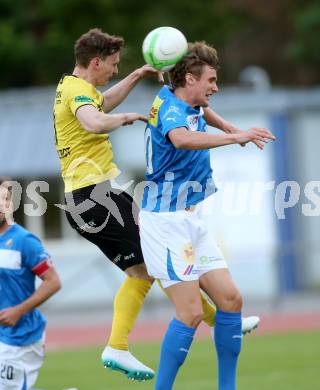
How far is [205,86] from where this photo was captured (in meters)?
7.65

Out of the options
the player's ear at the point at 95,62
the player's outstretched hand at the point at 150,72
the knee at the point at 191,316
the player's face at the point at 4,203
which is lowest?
the knee at the point at 191,316

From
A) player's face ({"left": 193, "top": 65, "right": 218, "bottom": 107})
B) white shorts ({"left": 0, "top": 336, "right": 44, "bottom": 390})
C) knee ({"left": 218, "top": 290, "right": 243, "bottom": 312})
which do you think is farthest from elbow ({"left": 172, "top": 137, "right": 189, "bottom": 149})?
white shorts ({"left": 0, "top": 336, "right": 44, "bottom": 390})

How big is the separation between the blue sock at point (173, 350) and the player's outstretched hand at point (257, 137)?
1.36m

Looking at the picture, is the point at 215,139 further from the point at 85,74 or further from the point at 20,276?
the point at 20,276

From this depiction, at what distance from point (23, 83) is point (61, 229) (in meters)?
8.93

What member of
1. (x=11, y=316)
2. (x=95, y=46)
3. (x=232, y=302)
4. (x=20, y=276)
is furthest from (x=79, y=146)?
(x=232, y=302)

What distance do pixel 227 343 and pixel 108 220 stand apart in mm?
1210

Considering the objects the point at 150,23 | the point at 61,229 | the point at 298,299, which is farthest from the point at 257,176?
the point at 150,23

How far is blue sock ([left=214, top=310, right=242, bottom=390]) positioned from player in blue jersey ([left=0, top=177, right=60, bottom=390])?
1313 mm

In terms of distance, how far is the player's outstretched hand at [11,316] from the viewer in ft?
26.6

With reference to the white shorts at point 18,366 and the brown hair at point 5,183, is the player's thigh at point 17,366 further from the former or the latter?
the brown hair at point 5,183

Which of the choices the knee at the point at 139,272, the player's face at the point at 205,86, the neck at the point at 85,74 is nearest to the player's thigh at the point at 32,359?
the knee at the point at 139,272
